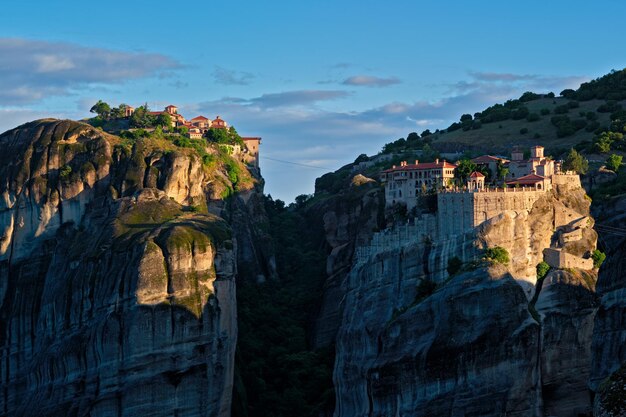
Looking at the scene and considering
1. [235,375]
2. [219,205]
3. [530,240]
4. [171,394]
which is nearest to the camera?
[530,240]

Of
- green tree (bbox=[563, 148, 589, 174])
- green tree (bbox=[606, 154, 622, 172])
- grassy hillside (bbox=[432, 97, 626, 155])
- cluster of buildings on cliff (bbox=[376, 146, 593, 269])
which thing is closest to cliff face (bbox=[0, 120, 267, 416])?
cluster of buildings on cliff (bbox=[376, 146, 593, 269])

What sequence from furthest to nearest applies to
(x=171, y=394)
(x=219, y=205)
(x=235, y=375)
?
(x=219, y=205) → (x=235, y=375) → (x=171, y=394)

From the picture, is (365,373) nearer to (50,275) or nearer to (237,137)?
(50,275)

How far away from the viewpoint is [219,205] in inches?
4547

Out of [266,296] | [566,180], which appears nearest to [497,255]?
[566,180]

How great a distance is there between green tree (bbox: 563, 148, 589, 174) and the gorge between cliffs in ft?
20.6

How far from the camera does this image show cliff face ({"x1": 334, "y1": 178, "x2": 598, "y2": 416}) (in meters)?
75.7

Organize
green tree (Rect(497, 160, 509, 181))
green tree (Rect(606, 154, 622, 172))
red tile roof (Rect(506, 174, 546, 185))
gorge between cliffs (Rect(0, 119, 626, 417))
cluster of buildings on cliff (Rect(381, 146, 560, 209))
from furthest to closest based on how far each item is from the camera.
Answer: green tree (Rect(606, 154, 622, 172)) → green tree (Rect(497, 160, 509, 181)) → cluster of buildings on cliff (Rect(381, 146, 560, 209)) → red tile roof (Rect(506, 174, 546, 185)) → gorge between cliffs (Rect(0, 119, 626, 417))

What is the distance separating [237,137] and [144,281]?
41353 millimetres

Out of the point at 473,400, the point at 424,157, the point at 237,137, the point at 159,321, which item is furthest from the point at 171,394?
the point at 237,137

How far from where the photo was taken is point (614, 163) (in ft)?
327

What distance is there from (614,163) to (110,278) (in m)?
37.9

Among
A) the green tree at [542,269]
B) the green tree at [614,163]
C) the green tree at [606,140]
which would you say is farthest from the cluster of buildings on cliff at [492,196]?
the green tree at [606,140]

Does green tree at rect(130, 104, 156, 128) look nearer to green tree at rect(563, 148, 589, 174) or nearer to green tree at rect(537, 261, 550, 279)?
green tree at rect(563, 148, 589, 174)
